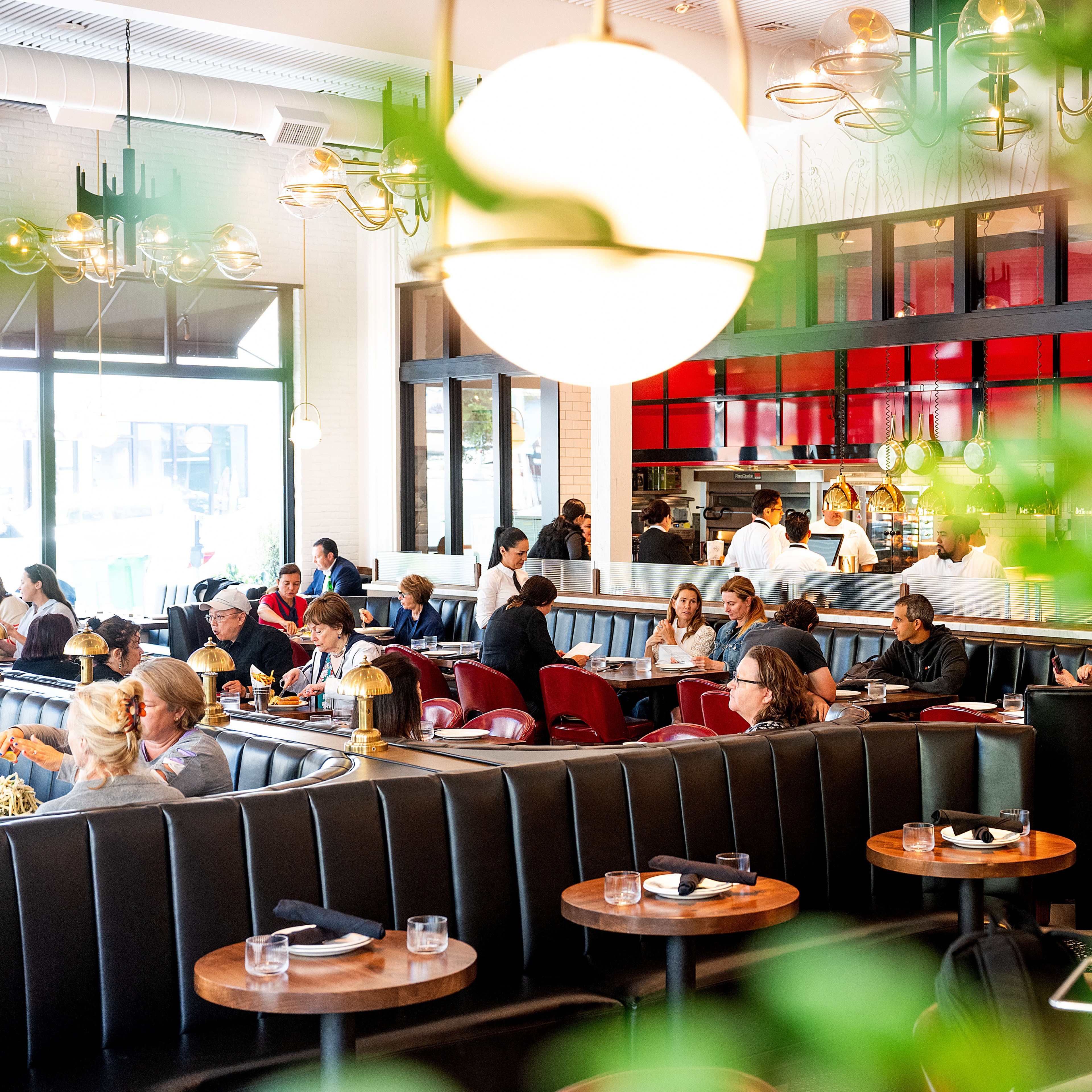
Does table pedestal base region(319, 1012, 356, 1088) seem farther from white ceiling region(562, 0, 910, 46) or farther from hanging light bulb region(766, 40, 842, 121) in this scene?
white ceiling region(562, 0, 910, 46)

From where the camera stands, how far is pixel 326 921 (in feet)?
9.37

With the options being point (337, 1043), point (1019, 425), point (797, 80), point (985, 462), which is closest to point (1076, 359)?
point (797, 80)

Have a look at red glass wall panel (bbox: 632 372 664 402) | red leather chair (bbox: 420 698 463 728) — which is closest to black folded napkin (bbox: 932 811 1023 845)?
red leather chair (bbox: 420 698 463 728)

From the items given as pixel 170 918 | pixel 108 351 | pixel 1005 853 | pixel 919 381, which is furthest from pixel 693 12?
pixel 108 351

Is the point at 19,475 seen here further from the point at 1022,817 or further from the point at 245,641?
the point at 1022,817

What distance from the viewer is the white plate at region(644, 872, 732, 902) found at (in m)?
3.21

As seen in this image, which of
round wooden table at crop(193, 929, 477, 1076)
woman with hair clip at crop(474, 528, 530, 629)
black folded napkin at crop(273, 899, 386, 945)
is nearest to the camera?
round wooden table at crop(193, 929, 477, 1076)

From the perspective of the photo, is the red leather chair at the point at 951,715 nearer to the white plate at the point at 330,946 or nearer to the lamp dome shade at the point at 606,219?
the white plate at the point at 330,946

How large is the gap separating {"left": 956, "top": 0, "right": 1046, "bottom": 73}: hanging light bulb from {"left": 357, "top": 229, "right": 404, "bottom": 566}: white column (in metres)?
10.9

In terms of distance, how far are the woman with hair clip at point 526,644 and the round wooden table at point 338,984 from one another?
14.2 feet

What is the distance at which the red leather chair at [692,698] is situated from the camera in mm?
6109

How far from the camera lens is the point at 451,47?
2.21 ft

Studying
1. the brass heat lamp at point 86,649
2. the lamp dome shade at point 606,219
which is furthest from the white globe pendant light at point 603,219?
the brass heat lamp at point 86,649

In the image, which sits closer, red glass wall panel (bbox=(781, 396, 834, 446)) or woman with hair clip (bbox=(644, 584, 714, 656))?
woman with hair clip (bbox=(644, 584, 714, 656))
